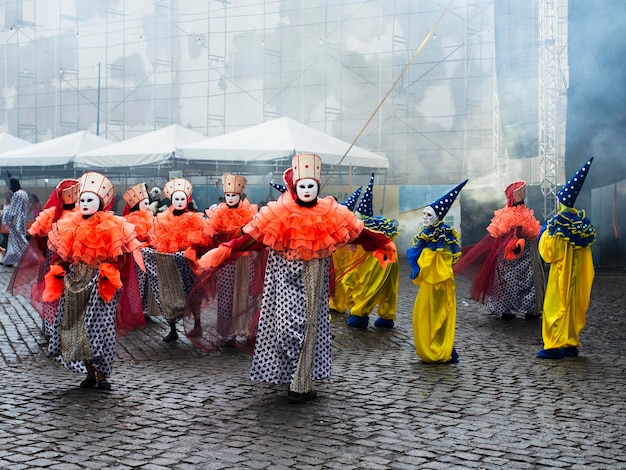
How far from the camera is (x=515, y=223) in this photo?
10.8m

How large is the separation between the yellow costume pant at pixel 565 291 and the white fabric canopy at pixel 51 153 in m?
14.6

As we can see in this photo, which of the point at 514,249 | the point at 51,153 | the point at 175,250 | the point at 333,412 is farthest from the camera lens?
the point at 51,153

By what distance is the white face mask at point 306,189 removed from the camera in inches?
255

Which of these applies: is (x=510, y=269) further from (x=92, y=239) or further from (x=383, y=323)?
(x=92, y=239)

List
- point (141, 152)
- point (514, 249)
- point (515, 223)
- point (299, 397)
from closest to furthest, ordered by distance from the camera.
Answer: point (299, 397), point (514, 249), point (515, 223), point (141, 152)

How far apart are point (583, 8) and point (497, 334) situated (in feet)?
22.6

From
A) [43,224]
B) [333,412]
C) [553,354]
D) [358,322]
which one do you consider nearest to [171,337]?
[43,224]

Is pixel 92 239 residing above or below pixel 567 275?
above

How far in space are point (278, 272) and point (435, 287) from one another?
6.50 ft

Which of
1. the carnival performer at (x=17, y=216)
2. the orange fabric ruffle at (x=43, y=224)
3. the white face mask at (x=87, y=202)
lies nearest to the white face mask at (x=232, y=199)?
the orange fabric ruffle at (x=43, y=224)

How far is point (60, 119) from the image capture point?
29141 mm

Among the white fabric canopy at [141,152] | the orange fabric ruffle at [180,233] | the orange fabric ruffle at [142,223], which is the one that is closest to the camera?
the orange fabric ruffle at [180,233]

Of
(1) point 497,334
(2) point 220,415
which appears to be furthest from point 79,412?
(1) point 497,334

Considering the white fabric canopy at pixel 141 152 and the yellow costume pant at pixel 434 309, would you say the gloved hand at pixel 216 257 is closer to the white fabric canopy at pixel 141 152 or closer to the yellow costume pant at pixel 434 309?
the yellow costume pant at pixel 434 309
